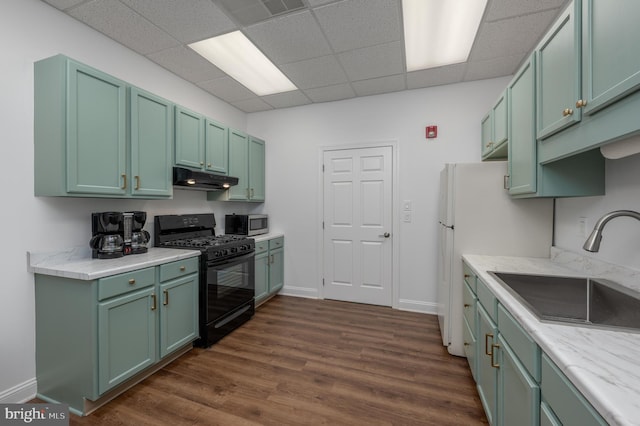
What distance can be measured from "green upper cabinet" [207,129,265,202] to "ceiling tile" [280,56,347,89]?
1.00m

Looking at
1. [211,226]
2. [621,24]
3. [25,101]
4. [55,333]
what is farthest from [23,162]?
[621,24]

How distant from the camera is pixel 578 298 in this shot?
1.53 meters

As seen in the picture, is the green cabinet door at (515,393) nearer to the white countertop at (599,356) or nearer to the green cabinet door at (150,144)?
the white countertop at (599,356)

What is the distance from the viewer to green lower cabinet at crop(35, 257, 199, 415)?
172 centimetres

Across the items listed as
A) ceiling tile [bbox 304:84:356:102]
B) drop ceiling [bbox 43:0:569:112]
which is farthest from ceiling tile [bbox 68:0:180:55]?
ceiling tile [bbox 304:84:356:102]

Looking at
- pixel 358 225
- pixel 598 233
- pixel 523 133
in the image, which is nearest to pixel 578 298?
pixel 598 233

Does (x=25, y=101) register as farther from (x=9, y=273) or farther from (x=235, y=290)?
(x=235, y=290)

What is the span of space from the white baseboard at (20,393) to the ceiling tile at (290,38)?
308cm

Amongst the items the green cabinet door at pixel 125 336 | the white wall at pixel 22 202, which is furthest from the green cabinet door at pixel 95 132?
the green cabinet door at pixel 125 336

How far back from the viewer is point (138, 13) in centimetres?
210

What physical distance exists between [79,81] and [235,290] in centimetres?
213

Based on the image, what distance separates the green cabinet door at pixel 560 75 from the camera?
1188mm

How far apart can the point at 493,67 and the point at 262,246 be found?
131 inches

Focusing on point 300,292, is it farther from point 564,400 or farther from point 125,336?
point 564,400
